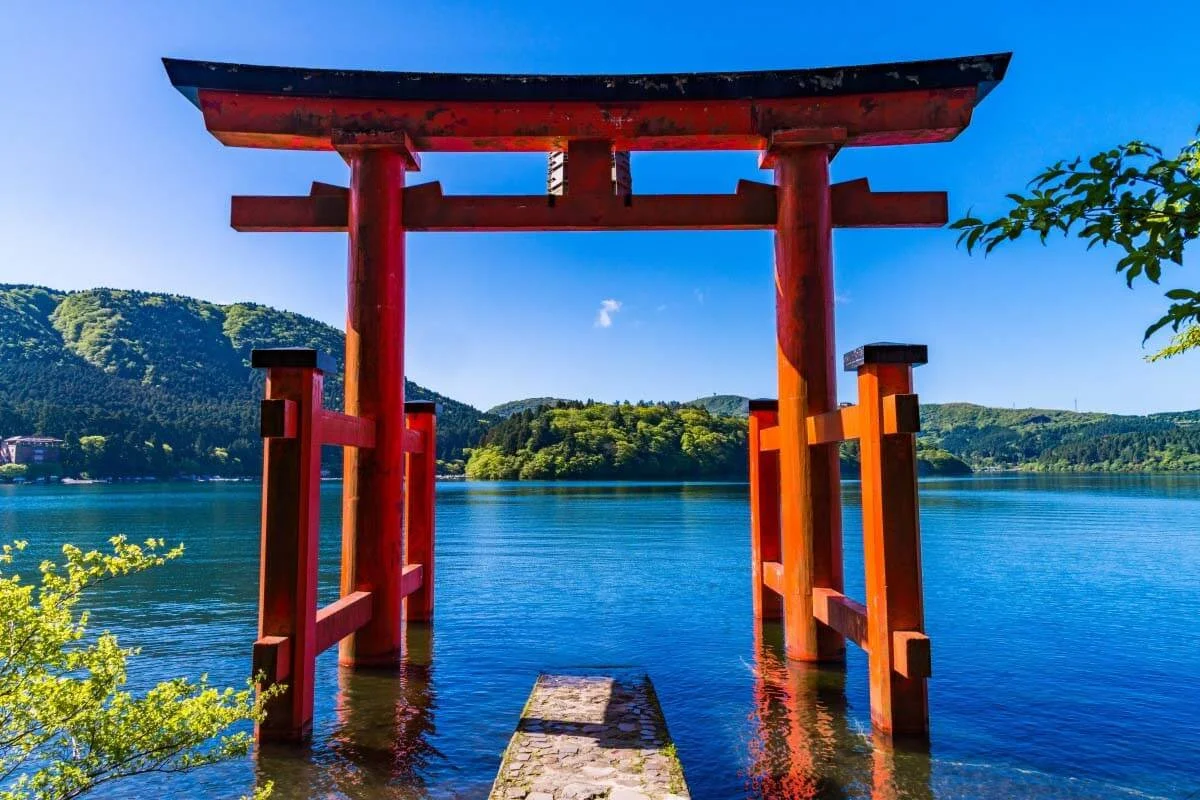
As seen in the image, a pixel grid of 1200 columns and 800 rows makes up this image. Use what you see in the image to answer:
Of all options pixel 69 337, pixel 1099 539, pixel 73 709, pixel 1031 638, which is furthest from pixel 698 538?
pixel 69 337

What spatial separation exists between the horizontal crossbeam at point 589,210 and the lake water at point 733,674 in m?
4.85

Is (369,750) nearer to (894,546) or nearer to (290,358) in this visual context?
(290,358)

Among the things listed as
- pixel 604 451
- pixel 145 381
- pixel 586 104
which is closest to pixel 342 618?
pixel 586 104

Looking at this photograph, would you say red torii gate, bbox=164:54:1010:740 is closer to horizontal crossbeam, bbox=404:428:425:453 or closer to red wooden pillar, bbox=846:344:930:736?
horizontal crossbeam, bbox=404:428:425:453

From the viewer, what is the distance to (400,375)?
327 inches

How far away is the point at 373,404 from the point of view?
8031mm

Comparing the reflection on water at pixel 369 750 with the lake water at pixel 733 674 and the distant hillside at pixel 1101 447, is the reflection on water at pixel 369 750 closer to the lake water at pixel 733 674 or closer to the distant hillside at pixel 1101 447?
the lake water at pixel 733 674

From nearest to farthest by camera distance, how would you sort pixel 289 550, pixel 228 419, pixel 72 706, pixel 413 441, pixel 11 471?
pixel 72 706 → pixel 289 550 → pixel 413 441 → pixel 11 471 → pixel 228 419

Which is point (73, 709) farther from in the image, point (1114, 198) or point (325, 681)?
point (325, 681)

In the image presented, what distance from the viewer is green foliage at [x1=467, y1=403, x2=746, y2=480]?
9119 centimetres

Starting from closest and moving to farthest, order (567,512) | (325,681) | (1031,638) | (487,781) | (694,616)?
1. (487,781)
2. (325,681)
3. (1031,638)
4. (694,616)
5. (567,512)

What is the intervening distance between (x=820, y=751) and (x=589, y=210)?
5618 mm

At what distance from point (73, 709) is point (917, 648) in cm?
516

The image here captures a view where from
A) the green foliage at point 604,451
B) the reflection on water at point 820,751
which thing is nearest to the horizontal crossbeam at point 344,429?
the reflection on water at point 820,751
